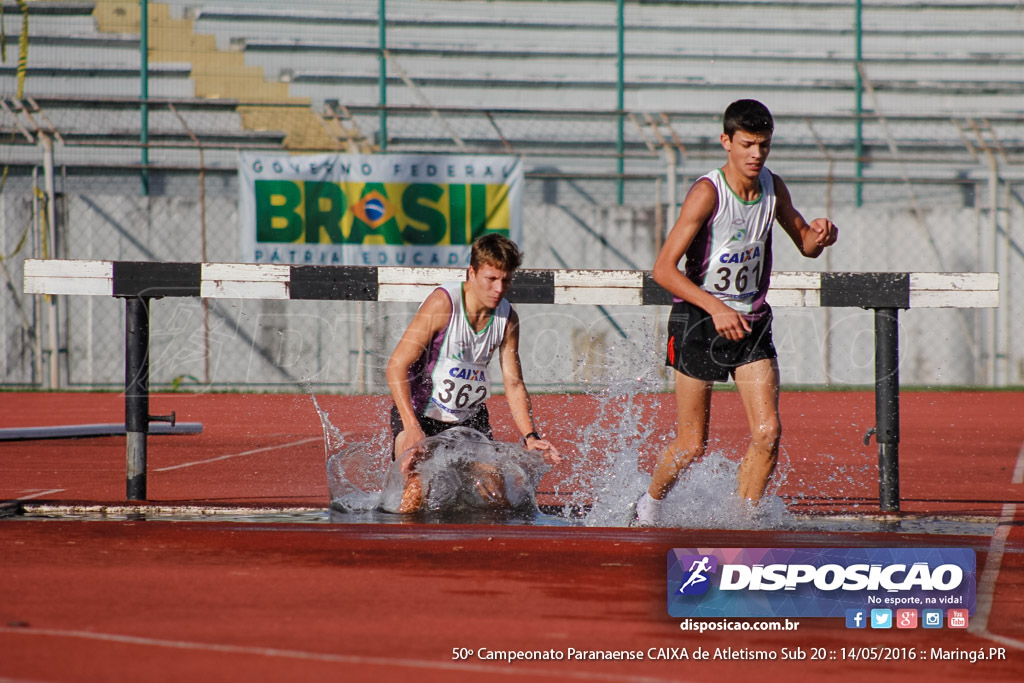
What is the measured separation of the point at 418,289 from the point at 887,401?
2.06 m

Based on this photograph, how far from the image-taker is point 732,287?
4.43 m

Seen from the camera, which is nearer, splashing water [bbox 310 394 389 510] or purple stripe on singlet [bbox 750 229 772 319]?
purple stripe on singlet [bbox 750 229 772 319]

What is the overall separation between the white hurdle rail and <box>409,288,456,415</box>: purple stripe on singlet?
0.79ft

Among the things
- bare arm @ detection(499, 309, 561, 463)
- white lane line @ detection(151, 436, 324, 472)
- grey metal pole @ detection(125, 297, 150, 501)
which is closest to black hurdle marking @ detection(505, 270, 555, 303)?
bare arm @ detection(499, 309, 561, 463)

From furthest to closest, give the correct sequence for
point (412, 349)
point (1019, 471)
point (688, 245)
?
1. point (1019, 471)
2. point (412, 349)
3. point (688, 245)

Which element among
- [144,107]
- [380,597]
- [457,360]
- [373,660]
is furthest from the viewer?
[144,107]

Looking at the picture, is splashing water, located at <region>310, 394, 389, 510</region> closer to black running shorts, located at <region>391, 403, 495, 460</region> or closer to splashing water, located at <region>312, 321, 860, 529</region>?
splashing water, located at <region>312, 321, 860, 529</region>

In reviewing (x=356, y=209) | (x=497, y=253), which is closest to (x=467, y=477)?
(x=497, y=253)

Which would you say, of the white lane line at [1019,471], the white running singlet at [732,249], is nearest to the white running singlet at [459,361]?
the white running singlet at [732,249]

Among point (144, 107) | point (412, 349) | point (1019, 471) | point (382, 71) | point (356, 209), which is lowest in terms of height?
point (1019, 471)

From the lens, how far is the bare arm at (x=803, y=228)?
4469 mm

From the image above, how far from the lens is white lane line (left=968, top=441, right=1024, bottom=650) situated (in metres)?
3.09

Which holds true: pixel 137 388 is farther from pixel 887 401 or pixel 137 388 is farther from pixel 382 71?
pixel 382 71

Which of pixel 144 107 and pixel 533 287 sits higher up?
pixel 144 107
